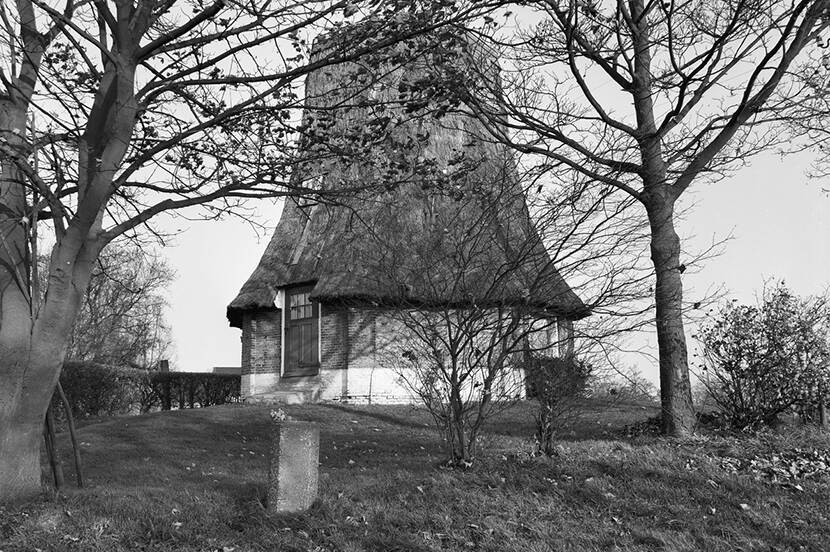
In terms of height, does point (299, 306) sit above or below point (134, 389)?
above

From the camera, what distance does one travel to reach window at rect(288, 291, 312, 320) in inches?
808

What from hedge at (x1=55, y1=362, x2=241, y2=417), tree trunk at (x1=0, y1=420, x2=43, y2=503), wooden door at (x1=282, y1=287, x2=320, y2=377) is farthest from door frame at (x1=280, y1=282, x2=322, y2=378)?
tree trunk at (x1=0, y1=420, x2=43, y2=503)

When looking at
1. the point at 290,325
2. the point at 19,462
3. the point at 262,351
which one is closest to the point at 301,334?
the point at 290,325

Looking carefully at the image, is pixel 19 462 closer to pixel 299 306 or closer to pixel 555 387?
pixel 555 387

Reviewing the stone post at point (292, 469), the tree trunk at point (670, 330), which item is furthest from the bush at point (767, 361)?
the stone post at point (292, 469)

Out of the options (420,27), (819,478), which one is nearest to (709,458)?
(819,478)

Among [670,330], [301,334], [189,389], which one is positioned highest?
[301,334]

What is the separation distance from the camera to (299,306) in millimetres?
20719

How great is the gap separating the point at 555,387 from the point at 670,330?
8.22 feet

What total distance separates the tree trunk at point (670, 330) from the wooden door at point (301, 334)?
1133cm

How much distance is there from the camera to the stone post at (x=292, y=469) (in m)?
6.91

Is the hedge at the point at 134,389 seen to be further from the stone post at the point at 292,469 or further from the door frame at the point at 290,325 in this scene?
the stone post at the point at 292,469

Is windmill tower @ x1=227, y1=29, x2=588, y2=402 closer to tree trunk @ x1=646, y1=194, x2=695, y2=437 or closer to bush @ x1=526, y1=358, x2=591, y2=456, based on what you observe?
bush @ x1=526, y1=358, x2=591, y2=456

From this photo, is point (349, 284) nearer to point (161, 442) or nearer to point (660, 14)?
point (161, 442)
